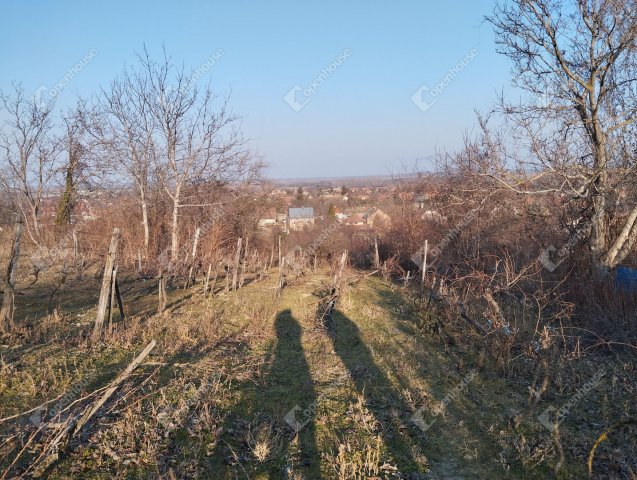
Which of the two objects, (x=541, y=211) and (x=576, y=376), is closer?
(x=576, y=376)

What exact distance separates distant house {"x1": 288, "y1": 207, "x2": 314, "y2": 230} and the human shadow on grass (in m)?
15.7

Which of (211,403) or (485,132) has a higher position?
(485,132)

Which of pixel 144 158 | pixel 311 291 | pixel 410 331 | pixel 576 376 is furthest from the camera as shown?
pixel 144 158

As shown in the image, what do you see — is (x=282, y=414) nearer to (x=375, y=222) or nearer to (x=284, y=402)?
(x=284, y=402)

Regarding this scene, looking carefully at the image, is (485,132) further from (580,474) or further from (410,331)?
(580,474)

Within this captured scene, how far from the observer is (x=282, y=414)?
487cm

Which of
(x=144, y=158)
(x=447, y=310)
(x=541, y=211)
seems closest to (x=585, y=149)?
(x=541, y=211)

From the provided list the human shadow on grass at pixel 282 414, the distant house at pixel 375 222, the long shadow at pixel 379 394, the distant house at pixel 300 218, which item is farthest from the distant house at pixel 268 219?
the human shadow on grass at pixel 282 414

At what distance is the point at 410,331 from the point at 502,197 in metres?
6.59

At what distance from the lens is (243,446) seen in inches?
167

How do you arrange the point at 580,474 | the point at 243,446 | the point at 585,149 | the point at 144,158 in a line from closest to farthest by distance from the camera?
the point at 580,474 < the point at 243,446 < the point at 585,149 < the point at 144,158

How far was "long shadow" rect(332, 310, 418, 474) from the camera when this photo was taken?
4285 mm

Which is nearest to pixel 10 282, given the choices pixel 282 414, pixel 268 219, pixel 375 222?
pixel 282 414

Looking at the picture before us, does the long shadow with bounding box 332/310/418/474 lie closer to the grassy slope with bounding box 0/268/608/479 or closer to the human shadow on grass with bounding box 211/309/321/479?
the grassy slope with bounding box 0/268/608/479
